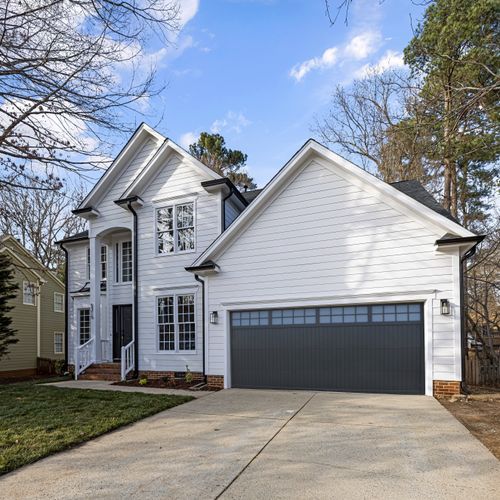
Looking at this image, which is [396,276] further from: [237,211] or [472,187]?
[472,187]

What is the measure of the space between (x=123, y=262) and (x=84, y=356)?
3.52 metres

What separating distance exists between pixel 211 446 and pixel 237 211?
30.5 feet

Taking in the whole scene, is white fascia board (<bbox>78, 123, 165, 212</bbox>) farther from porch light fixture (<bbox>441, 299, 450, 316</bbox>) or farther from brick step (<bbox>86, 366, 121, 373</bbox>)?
porch light fixture (<bbox>441, 299, 450, 316</bbox>)

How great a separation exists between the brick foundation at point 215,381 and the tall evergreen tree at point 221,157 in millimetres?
18542

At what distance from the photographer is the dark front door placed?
48.5ft

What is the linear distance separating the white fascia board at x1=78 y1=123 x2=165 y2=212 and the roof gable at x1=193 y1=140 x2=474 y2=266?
491 cm

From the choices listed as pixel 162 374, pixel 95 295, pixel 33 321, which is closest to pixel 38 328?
pixel 33 321

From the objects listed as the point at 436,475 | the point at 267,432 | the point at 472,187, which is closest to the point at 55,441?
the point at 267,432

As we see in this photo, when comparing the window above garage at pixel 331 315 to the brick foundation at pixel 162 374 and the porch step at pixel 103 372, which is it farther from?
the porch step at pixel 103 372

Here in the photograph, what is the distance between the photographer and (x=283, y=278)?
10.8m

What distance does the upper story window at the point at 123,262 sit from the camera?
15125 millimetres

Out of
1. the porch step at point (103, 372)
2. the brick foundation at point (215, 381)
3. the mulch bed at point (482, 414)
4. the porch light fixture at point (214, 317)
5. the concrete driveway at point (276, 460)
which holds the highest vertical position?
the porch light fixture at point (214, 317)

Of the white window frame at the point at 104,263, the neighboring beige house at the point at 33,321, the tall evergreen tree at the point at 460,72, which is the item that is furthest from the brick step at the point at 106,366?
the tall evergreen tree at the point at 460,72

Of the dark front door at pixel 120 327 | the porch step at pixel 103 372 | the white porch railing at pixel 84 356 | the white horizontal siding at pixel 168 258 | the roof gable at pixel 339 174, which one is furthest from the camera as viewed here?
the dark front door at pixel 120 327
